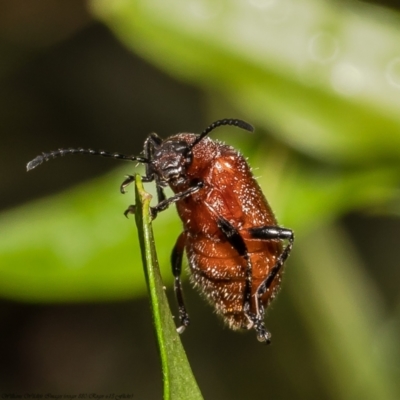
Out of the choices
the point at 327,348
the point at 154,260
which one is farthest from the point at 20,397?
the point at 154,260

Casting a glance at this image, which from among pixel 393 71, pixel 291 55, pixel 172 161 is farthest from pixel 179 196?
pixel 393 71

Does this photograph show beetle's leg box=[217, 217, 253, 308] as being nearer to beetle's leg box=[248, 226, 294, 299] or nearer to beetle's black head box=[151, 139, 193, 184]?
beetle's leg box=[248, 226, 294, 299]

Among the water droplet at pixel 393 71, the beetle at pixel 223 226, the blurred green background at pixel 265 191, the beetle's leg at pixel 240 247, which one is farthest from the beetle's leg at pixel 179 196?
the water droplet at pixel 393 71

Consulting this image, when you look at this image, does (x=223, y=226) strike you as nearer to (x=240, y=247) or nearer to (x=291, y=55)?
(x=240, y=247)

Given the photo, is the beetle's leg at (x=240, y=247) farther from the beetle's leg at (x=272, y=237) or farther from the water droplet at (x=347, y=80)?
the water droplet at (x=347, y=80)

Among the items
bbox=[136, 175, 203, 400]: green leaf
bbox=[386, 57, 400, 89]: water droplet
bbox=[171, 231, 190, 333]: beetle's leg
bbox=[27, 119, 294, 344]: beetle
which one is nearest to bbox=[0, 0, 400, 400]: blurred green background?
bbox=[386, 57, 400, 89]: water droplet
